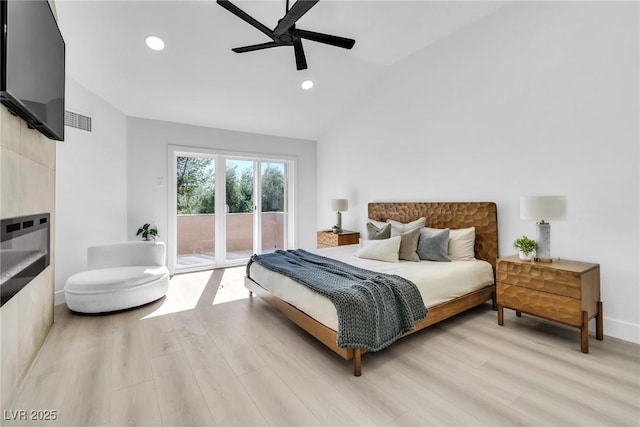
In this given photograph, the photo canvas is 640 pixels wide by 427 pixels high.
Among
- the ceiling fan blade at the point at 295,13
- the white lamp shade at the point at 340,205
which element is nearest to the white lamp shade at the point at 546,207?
the ceiling fan blade at the point at 295,13

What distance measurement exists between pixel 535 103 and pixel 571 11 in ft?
2.61

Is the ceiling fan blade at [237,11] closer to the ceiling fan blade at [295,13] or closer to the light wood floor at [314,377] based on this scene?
the ceiling fan blade at [295,13]

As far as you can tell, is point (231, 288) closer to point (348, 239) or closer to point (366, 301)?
point (348, 239)

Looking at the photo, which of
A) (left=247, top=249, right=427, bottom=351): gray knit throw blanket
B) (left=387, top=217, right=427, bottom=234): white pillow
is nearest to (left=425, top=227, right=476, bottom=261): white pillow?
(left=387, top=217, right=427, bottom=234): white pillow

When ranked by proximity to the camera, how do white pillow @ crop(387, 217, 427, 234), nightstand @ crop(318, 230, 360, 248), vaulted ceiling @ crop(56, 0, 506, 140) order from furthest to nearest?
1. nightstand @ crop(318, 230, 360, 248)
2. white pillow @ crop(387, 217, 427, 234)
3. vaulted ceiling @ crop(56, 0, 506, 140)

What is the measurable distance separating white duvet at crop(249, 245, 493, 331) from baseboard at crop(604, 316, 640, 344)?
37.0 inches

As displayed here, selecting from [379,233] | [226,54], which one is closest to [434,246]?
[379,233]

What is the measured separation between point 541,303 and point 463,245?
986 millimetres

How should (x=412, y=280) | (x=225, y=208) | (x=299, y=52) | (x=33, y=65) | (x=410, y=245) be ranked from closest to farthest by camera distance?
(x=33, y=65)
(x=412, y=280)
(x=299, y=52)
(x=410, y=245)
(x=225, y=208)

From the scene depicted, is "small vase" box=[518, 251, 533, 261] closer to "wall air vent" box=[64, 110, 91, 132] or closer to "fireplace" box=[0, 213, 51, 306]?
"fireplace" box=[0, 213, 51, 306]

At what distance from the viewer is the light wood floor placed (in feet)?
5.32

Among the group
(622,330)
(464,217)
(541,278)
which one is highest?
(464,217)

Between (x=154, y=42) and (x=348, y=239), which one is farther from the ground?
(x=154, y=42)

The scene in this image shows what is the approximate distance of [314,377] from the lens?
6.48 feet
